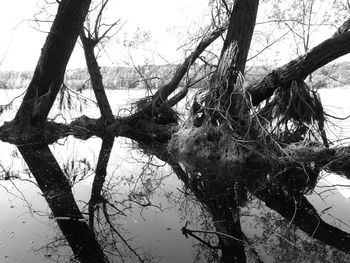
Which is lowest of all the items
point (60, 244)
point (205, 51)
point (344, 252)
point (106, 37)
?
point (344, 252)

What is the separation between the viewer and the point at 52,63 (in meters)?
8.82

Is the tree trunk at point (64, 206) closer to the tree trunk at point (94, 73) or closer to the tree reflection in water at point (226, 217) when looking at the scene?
the tree reflection in water at point (226, 217)

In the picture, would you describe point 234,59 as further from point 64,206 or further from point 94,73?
point 94,73

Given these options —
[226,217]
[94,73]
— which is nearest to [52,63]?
[94,73]

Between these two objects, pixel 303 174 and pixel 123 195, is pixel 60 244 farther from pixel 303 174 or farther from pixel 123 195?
pixel 303 174

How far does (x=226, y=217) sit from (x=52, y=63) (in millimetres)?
6490

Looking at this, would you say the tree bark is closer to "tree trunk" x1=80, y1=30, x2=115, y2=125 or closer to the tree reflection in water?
Answer: the tree reflection in water

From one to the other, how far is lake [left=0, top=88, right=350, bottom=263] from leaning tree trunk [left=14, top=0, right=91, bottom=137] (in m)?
2.96

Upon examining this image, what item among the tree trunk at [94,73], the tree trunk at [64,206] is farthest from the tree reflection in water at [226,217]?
the tree trunk at [94,73]

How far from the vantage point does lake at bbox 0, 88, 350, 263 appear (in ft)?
10.3

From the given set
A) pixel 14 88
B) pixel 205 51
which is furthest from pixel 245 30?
pixel 14 88

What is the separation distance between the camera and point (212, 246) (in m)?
3.21

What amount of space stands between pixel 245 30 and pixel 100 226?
15.9 feet

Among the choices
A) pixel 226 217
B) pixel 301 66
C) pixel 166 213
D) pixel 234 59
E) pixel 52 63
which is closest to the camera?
pixel 226 217
